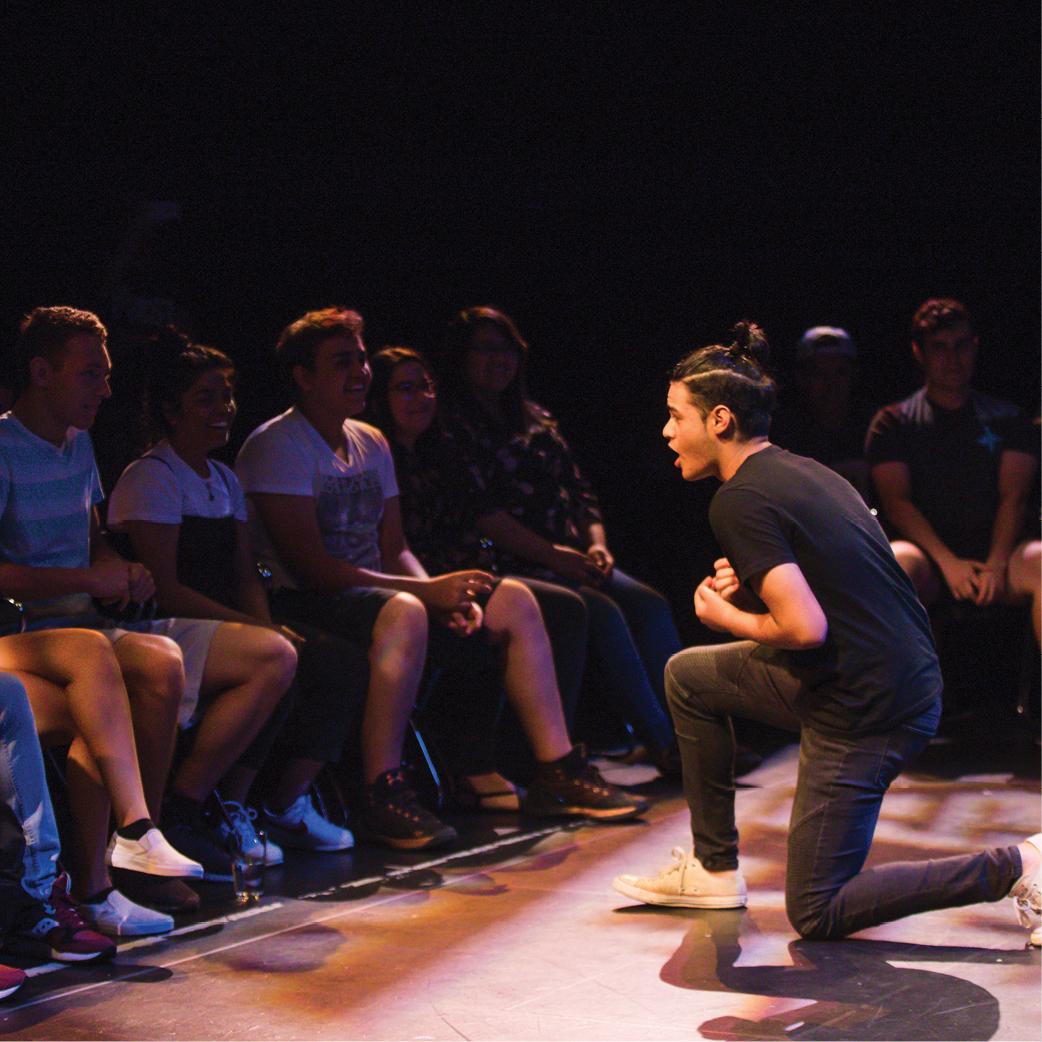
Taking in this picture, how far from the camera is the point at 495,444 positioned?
470 cm

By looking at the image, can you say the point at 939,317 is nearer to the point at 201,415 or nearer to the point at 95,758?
the point at 201,415

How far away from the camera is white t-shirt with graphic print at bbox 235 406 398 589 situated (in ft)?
13.3

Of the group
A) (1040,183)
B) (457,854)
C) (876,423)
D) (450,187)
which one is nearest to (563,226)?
(450,187)

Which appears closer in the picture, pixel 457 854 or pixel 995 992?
pixel 995 992

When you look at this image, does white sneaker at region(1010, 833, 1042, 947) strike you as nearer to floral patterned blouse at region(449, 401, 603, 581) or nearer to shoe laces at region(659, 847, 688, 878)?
shoe laces at region(659, 847, 688, 878)

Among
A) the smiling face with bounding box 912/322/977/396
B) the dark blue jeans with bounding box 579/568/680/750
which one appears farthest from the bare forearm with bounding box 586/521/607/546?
the smiling face with bounding box 912/322/977/396

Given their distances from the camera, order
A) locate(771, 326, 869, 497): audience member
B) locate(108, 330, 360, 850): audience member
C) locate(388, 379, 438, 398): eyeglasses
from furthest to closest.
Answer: locate(771, 326, 869, 497): audience member, locate(388, 379, 438, 398): eyeglasses, locate(108, 330, 360, 850): audience member

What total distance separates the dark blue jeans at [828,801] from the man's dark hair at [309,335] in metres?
1.53

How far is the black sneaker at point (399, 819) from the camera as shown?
12.4 ft

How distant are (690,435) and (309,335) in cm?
151

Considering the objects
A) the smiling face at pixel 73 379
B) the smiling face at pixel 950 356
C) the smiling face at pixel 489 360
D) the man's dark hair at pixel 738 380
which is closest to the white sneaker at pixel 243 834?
the smiling face at pixel 73 379

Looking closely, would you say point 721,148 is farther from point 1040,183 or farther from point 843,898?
point 843,898

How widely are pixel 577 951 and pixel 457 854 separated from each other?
86 centimetres

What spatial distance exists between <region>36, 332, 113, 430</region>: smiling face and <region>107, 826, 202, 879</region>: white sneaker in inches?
36.3
